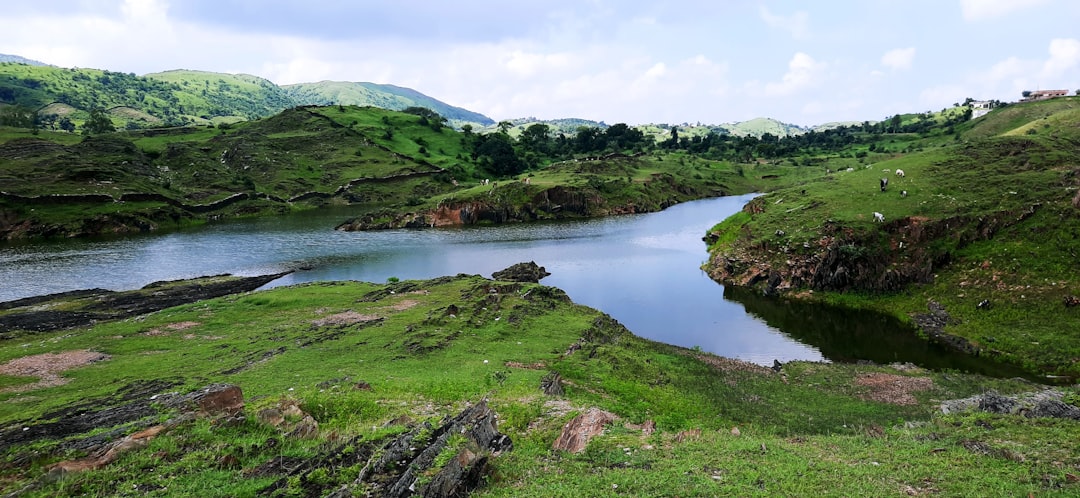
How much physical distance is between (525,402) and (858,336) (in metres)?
36.1

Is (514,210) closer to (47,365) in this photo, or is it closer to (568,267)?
(568,267)

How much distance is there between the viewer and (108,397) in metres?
22.5

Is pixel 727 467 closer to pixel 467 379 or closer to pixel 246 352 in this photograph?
pixel 467 379

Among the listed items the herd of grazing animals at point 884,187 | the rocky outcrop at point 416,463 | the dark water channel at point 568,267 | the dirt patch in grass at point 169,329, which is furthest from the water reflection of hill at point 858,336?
the dirt patch in grass at point 169,329

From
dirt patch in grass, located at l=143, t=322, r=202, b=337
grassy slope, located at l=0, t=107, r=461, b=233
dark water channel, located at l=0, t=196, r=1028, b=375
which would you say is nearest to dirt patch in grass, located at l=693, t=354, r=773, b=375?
dark water channel, located at l=0, t=196, r=1028, b=375

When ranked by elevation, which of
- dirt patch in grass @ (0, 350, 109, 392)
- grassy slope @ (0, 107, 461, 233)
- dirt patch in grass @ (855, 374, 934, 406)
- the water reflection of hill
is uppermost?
grassy slope @ (0, 107, 461, 233)

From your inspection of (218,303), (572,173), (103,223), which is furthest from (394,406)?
(572,173)

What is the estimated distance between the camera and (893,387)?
2966 centimetres

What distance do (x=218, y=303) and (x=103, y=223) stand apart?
273 ft

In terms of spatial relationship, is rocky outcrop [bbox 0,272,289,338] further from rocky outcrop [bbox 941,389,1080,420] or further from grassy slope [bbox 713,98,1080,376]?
grassy slope [bbox 713,98,1080,376]

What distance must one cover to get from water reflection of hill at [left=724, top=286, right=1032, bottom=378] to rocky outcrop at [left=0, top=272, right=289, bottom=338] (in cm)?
5728

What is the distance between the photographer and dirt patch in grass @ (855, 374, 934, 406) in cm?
2755

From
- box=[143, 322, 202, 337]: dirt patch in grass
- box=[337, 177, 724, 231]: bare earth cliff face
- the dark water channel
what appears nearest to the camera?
box=[143, 322, 202, 337]: dirt patch in grass

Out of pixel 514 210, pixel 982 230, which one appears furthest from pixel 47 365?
pixel 514 210
